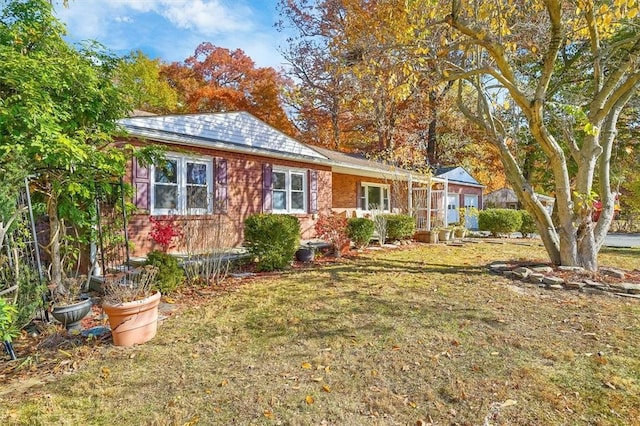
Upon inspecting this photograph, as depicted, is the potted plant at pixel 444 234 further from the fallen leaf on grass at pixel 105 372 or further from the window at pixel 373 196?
the fallen leaf on grass at pixel 105 372

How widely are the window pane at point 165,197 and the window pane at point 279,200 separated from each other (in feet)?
10.8

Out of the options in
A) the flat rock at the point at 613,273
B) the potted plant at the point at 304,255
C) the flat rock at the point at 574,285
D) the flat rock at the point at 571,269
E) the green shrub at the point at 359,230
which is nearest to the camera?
the flat rock at the point at 574,285

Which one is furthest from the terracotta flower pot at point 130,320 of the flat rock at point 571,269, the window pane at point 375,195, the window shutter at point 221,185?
the window pane at point 375,195

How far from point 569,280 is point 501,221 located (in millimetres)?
11213

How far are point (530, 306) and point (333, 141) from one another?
19.9 metres

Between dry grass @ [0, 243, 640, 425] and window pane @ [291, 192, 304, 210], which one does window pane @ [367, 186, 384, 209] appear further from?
dry grass @ [0, 243, 640, 425]

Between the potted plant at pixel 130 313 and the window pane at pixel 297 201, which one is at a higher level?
the window pane at pixel 297 201

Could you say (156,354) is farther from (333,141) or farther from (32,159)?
(333,141)

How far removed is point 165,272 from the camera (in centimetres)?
597

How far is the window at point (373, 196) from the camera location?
16.7m

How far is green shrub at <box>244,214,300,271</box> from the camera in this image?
25.8 feet

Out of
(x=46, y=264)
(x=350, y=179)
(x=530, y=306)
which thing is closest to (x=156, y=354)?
(x=46, y=264)

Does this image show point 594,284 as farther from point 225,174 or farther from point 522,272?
point 225,174

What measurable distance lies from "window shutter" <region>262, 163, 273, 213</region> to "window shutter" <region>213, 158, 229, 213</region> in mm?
1267
